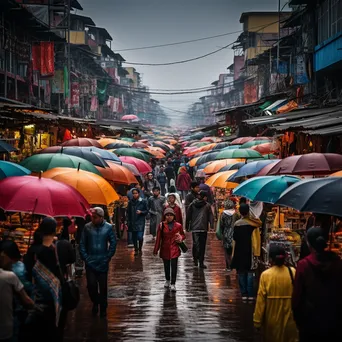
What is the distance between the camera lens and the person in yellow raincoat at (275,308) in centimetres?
707

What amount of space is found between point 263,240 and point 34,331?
24.3 feet

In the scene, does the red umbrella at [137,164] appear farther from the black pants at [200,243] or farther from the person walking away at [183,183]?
the black pants at [200,243]

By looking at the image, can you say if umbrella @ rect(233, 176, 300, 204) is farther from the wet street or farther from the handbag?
the handbag

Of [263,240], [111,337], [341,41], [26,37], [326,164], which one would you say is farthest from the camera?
[26,37]

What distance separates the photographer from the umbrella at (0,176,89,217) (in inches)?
341

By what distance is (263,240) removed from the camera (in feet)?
44.4

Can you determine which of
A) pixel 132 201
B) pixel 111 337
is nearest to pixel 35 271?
pixel 111 337

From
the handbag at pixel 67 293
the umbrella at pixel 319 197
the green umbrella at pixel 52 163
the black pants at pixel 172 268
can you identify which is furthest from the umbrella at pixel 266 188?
the handbag at pixel 67 293

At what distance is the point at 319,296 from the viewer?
6043mm

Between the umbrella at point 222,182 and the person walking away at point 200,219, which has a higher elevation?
the umbrella at point 222,182

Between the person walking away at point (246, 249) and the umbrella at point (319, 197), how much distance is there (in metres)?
3.00

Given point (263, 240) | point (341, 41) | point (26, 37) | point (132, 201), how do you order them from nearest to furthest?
point (263, 240) → point (132, 201) → point (341, 41) → point (26, 37)

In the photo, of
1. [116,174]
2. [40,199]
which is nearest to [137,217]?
[116,174]

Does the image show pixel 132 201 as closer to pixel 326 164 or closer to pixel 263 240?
pixel 263 240
